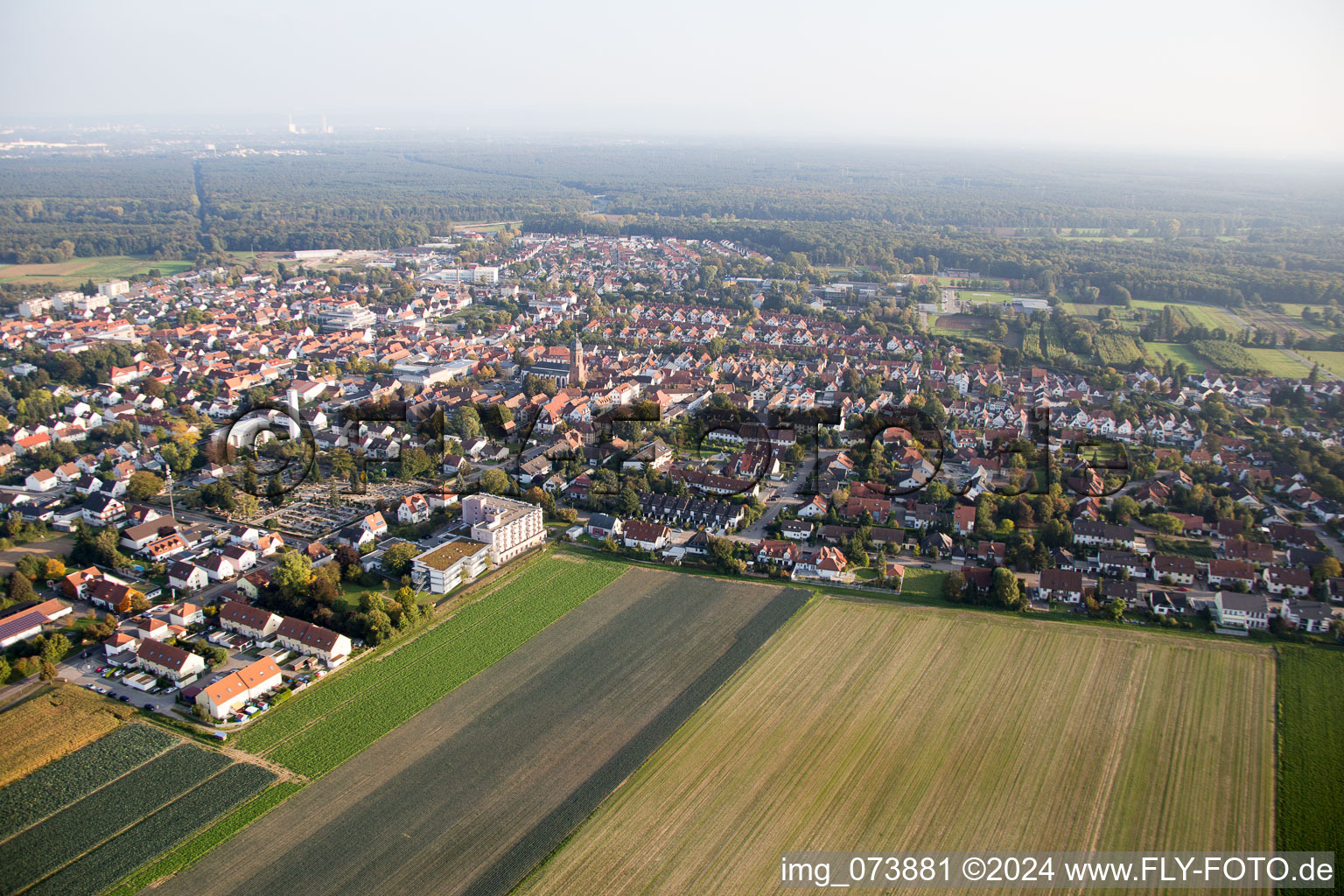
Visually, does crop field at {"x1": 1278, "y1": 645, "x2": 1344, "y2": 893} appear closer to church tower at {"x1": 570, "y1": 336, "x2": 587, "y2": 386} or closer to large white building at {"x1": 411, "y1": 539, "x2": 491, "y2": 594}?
large white building at {"x1": 411, "y1": 539, "x2": 491, "y2": 594}

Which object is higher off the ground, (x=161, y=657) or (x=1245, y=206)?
(x=1245, y=206)

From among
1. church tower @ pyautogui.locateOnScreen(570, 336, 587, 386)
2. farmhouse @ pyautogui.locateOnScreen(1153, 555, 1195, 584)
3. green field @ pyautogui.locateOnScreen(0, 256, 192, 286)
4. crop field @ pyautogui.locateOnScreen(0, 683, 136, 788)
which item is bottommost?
crop field @ pyautogui.locateOnScreen(0, 683, 136, 788)

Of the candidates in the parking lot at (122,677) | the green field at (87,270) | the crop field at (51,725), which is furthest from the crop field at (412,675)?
the green field at (87,270)

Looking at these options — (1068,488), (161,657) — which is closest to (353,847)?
(161,657)

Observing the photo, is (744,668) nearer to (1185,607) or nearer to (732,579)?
(732,579)

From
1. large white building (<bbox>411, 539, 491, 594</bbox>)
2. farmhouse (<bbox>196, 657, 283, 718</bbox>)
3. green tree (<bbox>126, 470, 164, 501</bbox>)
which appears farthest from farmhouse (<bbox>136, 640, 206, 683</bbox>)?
green tree (<bbox>126, 470, 164, 501</bbox>)

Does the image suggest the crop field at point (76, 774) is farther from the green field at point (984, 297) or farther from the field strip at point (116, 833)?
the green field at point (984, 297)

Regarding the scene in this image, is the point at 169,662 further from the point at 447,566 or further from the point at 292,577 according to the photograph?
the point at 447,566
